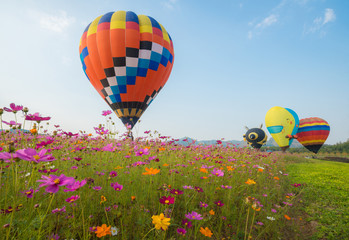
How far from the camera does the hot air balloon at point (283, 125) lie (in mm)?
18562

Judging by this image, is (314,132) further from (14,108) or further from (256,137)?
(14,108)

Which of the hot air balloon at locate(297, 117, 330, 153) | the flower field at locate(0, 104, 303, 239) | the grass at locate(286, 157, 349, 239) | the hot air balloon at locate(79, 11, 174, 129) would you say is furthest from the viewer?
the hot air balloon at locate(297, 117, 330, 153)

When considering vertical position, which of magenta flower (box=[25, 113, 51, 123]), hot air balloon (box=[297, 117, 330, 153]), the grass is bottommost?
the grass

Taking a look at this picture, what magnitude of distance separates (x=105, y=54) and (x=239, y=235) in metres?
10.6

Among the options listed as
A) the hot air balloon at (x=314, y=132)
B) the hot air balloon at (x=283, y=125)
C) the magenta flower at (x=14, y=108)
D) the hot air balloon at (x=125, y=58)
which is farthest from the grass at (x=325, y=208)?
the hot air balloon at (x=314, y=132)

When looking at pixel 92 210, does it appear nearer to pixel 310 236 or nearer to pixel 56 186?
pixel 56 186

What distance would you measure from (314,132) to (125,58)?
23302 millimetres

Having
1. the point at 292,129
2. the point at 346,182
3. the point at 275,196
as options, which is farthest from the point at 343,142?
the point at 275,196

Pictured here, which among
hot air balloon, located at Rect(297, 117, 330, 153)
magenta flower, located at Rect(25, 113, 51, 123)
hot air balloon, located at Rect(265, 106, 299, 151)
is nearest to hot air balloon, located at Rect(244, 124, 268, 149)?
hot air balloon, located at Rect(265, 106, 299, 151)

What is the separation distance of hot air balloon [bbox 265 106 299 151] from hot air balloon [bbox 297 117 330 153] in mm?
4115

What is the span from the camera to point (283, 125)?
18594mm

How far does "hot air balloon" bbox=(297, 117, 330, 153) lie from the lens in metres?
21.2

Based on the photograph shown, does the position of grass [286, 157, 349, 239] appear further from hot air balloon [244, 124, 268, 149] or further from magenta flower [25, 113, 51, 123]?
hot air balloon [244, 124, 268, 149]

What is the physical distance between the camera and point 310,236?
255 cm
